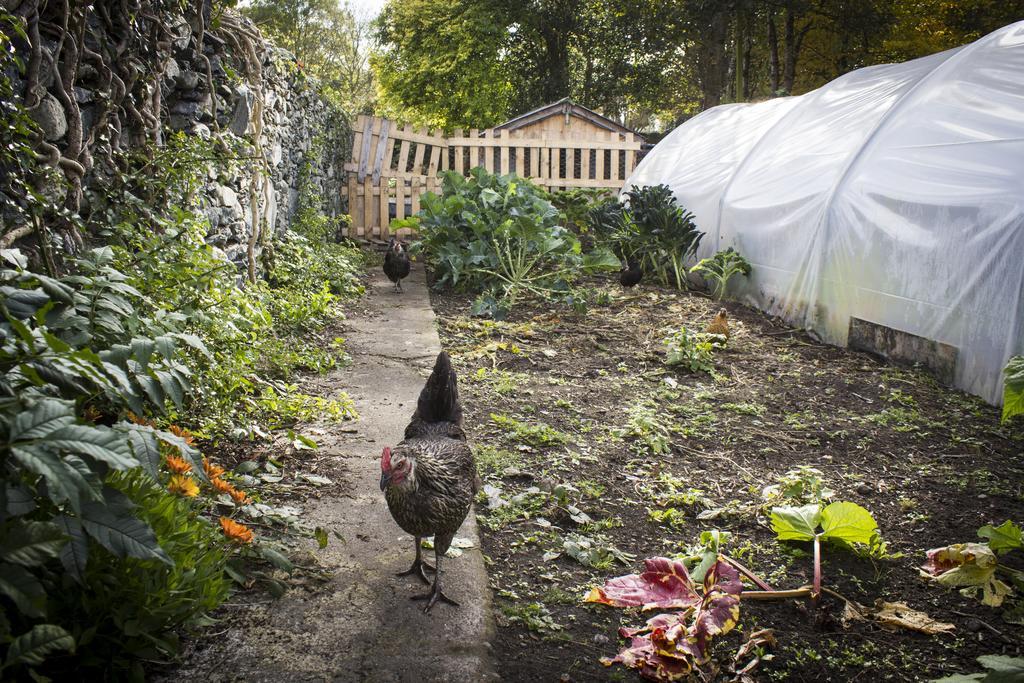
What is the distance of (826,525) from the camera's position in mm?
→ 2705

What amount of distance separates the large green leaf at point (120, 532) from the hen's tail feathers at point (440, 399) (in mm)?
1425

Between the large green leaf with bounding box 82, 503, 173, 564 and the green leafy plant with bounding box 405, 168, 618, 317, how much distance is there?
5242 millimetres

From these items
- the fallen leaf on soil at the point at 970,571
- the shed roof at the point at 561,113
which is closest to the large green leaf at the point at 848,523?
the fallen leaf on soil at the point at 970,571

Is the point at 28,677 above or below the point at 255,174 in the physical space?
below

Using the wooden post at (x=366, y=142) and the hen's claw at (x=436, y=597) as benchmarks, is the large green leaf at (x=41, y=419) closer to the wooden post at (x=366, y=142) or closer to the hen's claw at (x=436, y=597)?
the hen's claw at (x=436, y=597)

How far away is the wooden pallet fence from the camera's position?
11461mm

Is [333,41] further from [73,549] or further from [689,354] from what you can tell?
[73,549]

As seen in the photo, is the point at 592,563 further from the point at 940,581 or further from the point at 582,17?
the point at 582,17

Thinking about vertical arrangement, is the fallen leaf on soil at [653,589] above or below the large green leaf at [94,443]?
below

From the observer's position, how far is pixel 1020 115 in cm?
464

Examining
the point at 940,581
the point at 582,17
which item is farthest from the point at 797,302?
the point at 582,17

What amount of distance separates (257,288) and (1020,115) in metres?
5.36

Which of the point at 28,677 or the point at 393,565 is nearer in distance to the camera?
the point at 28,677

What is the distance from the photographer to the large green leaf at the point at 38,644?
1.37m
